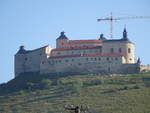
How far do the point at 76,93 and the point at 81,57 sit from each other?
9270mm

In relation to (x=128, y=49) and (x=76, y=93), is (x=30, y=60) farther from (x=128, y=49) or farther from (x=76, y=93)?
(x=128, y=49)

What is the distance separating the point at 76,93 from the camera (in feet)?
321

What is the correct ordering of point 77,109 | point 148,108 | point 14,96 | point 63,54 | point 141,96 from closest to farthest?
point 77,109 < point 148,108 < point 141,96 < point 14,96 < point 63,54

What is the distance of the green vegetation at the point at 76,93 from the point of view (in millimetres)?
87875

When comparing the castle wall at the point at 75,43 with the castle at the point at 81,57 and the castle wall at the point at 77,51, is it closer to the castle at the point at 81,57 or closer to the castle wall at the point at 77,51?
the castle at the point at 81,57

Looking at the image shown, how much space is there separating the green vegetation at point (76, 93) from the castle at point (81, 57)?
1.48 metres

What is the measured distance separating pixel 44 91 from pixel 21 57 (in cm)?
1402

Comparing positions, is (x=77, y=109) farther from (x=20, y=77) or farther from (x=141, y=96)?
(x=20, y=77)

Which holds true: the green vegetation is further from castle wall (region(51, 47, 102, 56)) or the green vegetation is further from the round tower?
castle wall (region(51, 47, 102, 56))


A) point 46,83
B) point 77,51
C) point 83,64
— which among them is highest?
point 77,51

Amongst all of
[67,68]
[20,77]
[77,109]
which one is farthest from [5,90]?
[77,109]

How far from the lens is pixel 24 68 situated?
111375 mm

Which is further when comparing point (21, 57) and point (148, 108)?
point (21, 57)

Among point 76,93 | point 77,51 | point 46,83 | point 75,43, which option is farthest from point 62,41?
point 76,93
